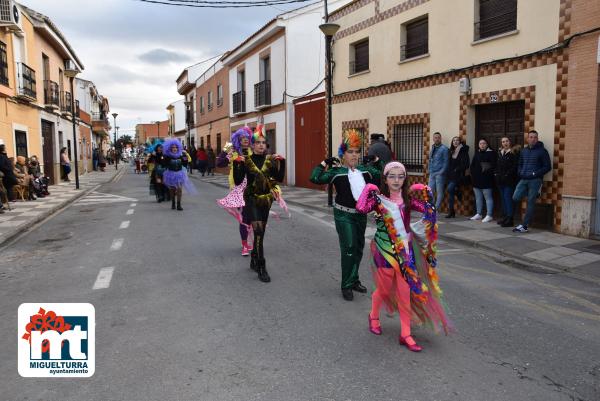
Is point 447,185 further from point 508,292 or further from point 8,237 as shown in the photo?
point 8,237

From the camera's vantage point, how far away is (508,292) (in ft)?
18.1

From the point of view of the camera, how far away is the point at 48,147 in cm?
2311

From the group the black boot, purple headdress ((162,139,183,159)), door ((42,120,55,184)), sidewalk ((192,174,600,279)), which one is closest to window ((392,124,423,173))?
sidewalk ((192,174,600,279))

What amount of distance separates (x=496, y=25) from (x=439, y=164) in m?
3.13

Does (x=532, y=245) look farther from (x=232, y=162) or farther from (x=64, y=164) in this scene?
(x=64, y=164)

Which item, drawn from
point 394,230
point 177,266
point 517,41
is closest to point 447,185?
point 517,41

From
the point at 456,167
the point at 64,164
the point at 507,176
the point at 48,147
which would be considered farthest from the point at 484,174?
the point at 64,164

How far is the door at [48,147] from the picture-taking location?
2244cm

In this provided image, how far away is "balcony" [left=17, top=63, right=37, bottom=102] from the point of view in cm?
1785

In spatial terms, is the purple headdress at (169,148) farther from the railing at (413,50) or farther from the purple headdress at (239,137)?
the purple headdress at (239,137)

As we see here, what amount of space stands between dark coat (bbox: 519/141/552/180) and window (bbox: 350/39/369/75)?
7352 millimetres

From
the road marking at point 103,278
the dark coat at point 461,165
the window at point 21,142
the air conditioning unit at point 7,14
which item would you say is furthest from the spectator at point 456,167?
the window at point 21,142

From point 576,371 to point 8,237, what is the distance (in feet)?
29.8

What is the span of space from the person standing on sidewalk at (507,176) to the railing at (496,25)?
2.51 m
